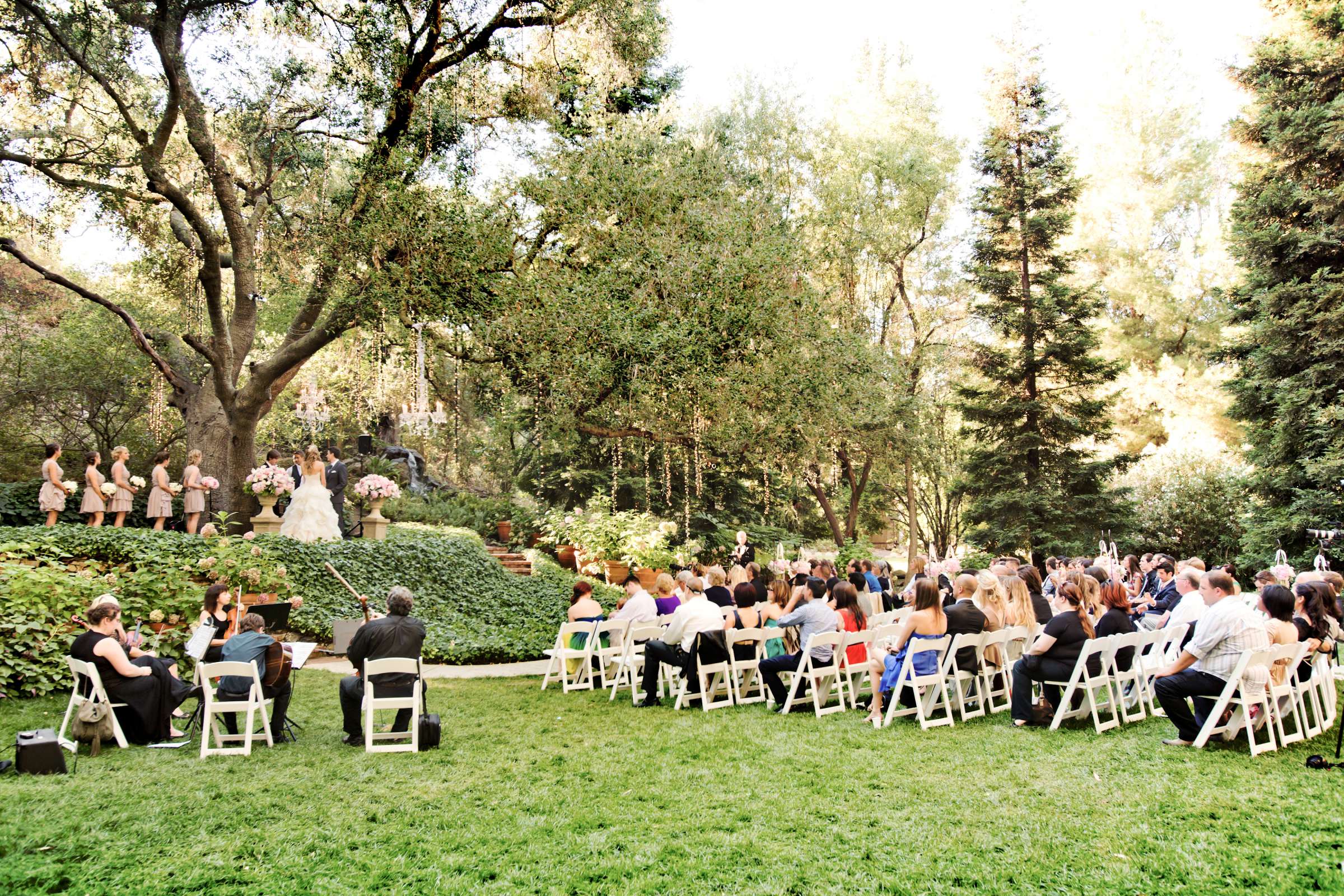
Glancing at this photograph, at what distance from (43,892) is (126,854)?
42 cm

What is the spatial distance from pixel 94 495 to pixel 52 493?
49 centimetres

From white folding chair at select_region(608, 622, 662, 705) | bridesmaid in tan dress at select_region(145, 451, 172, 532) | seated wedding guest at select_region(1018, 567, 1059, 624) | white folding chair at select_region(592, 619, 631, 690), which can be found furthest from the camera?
bridesmaid in tan dress at select_region(145, 451, 172, 532)

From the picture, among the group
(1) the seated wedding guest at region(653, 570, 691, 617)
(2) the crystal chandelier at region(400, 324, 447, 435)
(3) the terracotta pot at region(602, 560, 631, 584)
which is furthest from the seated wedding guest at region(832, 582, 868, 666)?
(3) the terracotta pot at region(602, 560, 631, 584)

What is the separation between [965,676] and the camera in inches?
284

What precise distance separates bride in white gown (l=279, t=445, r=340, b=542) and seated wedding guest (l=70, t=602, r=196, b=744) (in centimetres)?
605

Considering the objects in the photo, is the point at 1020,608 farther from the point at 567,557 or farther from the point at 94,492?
the point at 94,492

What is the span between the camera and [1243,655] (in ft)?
17.9

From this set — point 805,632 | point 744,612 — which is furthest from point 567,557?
point 805,632

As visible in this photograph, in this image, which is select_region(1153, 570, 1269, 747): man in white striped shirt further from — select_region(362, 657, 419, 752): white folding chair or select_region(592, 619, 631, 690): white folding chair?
select_region(362, 657, 419, 752): white folding chair

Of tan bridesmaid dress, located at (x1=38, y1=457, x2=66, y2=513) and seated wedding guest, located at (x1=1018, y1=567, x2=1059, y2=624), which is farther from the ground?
tan bridesmaid dress, located at (x1=38, y1=457, x2=66, y2=513)

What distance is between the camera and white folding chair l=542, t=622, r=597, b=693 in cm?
855

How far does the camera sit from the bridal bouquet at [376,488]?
1354 cm

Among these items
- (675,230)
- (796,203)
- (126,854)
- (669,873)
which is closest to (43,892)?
(126,854)

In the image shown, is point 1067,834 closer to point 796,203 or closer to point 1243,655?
point 1243,655
